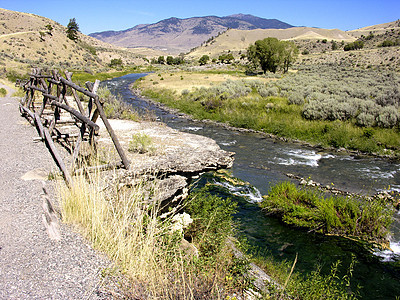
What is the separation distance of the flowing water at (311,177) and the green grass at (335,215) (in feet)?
1.10

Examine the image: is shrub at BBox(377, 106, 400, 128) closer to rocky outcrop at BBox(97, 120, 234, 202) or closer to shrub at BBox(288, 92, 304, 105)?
shrub at BBox(288, 92, 304, 105)

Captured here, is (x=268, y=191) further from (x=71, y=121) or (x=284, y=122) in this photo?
(x=284, y=122)

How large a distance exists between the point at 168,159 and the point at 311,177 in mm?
7243

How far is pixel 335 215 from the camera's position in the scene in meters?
8.32

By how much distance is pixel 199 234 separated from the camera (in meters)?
6.50

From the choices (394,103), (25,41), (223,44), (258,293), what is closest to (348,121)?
(394,103)

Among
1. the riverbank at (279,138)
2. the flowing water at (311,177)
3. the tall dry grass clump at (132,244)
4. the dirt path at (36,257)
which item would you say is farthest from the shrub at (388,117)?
the dirt path at (36,257)

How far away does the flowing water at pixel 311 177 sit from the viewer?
6887mm

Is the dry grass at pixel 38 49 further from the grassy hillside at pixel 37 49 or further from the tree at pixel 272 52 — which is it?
the tree at pixel 272 52

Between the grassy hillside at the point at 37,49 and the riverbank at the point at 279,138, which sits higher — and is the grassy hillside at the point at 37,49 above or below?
above

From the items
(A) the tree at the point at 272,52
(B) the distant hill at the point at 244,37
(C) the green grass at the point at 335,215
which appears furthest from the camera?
(B) the distant hill at the point at 244,37

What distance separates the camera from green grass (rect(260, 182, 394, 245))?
7.94m

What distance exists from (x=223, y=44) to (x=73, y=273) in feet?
494

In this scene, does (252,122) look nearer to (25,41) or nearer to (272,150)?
(272,150)
